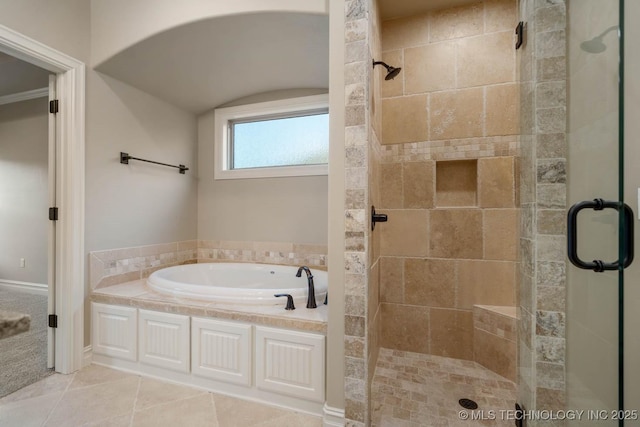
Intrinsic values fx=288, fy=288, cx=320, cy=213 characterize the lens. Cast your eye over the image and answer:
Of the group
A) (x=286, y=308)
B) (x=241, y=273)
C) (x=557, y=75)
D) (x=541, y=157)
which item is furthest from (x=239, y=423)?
(x=557, y=75)


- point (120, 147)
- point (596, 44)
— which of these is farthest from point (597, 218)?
point (120, 147)

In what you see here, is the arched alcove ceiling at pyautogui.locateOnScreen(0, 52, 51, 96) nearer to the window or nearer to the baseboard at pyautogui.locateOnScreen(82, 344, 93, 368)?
the window

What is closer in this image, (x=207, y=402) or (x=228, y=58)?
(x=207, y=402)

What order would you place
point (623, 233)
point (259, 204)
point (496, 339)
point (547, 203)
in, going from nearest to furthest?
point (623, 233), point (547, 203), point (496, 339), point (259, 204)

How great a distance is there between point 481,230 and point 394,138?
0.94 meters

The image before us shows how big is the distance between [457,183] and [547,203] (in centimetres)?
120

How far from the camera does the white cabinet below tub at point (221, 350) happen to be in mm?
1686

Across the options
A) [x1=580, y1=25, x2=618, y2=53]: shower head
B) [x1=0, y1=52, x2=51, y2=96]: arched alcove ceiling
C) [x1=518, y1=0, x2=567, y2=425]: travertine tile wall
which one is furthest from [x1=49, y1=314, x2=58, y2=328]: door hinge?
[x1=580, y1=25, x2=618, y2=53]: shower head

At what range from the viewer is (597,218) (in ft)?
3.09

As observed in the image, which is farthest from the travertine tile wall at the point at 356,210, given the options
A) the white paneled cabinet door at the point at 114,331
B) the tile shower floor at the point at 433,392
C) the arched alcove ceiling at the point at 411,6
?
the white paneled cabinet door at the point at 114,331

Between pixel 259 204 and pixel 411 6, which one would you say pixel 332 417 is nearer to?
pixel 259 204

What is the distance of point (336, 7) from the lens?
1428 millimetres

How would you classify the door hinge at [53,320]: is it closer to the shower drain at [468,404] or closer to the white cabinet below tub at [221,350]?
the white cabinet below tub at [221,350]

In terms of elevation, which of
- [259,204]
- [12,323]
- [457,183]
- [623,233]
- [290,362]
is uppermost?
[457,183]
